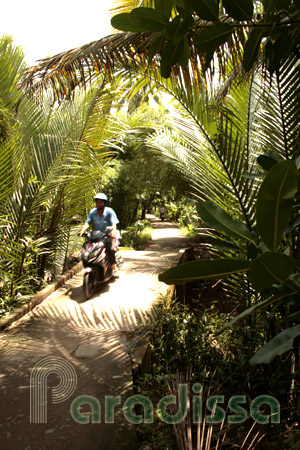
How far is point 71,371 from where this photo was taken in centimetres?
368

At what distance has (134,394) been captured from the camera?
10.4 ft

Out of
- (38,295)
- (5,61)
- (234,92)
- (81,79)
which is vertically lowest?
(38,295)

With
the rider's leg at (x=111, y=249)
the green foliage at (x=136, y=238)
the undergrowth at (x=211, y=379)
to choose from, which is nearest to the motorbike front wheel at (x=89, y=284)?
the rider's leg at (x=111, y=249)

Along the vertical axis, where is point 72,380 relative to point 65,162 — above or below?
below

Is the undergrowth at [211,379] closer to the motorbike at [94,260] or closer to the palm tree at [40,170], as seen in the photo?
the motorbike at [94,260]

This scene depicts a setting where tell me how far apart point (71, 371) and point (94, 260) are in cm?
262

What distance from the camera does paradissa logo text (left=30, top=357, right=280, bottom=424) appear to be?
8.66ft

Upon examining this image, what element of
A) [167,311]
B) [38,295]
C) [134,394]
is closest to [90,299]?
[38,295]

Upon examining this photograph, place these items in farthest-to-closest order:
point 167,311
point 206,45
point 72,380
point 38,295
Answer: point 38,295
point 167,311
point 72,380
point 206,45

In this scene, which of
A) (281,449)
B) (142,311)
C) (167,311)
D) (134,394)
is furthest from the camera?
(142,311)

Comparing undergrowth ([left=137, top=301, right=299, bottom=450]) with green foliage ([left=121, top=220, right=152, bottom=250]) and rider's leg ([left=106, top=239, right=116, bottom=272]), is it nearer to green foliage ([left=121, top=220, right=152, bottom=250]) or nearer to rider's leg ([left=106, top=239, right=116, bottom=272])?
rider's leg ([left=106, top=239, right=116, bottom=272])

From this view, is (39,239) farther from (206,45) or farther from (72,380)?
(206,45)

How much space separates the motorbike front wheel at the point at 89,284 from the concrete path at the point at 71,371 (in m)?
0.11

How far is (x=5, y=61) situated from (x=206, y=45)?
18.2 feet
